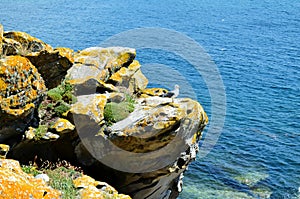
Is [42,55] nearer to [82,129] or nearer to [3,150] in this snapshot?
[82,129]

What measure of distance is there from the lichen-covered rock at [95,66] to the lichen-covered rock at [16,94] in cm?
396

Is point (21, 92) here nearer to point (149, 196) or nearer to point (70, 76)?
point (70, 76)

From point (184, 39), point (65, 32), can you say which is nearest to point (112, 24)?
point (65, 32)

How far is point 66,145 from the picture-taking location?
17438mm

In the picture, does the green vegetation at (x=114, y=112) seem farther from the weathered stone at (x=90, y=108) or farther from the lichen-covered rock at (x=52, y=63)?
the lichen-covered rock at (x=52, y=63)

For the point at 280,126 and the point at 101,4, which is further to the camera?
the point at 101,4

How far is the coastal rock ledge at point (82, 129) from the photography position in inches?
574

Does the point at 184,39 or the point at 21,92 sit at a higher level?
the point at 21,92

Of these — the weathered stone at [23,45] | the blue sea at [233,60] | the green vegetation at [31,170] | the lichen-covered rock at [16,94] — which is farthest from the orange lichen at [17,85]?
the blue sea at [233,60]

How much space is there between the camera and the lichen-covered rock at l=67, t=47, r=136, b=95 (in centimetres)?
1939

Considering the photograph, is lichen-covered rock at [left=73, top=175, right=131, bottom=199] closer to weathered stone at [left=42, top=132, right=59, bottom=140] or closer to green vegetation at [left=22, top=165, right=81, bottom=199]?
green vegetation at [left=22, top=165, right=81, bottom=199]

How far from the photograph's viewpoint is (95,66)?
2114 centimetres

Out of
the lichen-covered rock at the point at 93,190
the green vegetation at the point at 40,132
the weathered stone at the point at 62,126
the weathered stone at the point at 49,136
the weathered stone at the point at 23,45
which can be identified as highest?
the weathered stone at the point at 23,45

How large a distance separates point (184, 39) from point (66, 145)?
163 ft
